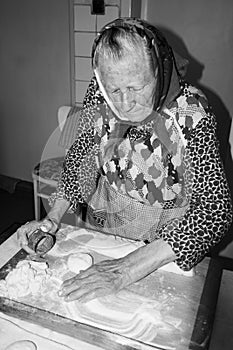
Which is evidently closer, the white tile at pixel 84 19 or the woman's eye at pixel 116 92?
the woman's eye at pixel 116 92

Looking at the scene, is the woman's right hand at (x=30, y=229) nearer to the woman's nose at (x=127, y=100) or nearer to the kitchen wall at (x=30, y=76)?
the woman's nose at (x=127, y=100)

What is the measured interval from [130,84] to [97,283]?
0.47 meters

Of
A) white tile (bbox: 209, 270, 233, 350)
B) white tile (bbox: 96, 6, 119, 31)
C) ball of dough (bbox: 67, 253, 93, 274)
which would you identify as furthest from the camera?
white tile (bbox: 96, 6, 119, 31)

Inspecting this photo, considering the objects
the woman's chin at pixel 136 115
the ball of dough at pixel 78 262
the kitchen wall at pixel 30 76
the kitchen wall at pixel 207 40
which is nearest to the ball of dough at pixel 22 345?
the ball of dough at pixel 78 262

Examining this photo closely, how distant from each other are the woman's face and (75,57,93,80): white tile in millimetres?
1464

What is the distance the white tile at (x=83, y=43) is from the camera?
2.18m

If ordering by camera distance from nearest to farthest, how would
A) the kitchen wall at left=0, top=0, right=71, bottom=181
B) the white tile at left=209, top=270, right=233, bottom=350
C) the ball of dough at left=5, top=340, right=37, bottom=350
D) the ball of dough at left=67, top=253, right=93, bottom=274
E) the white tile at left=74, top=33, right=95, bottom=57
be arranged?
the ball of dough at left=5, top=340, right=37, bottom=350, the ball of dough at left=67, top=253, right=93, bottom=274, the white tile at left=209, top=270, right=233, bottom=350, the white tile at left=74, top=33, right=95, bottom=57, the kitchen wall at left=0, top=0, right=71, bottom=181

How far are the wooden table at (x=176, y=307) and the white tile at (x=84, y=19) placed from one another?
1.55m

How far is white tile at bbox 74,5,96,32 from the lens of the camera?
2.13 m

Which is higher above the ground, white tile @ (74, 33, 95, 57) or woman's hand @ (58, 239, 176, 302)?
white tile @ (74, 33, 95, 57)

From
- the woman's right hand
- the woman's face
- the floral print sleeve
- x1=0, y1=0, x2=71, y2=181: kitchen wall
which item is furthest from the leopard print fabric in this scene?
x1=0, y1=0, x2=71, y2=181: kitchen wall

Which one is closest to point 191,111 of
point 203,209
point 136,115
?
point 136,115

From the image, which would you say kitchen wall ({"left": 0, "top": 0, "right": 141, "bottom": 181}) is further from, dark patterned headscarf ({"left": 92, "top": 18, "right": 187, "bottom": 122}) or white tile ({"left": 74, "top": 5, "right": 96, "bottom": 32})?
dark patterned headscarf ({"left": 92, "top": 18, "right": 187, "bottom": 122})

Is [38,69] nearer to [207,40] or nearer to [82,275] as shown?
[207,40]
